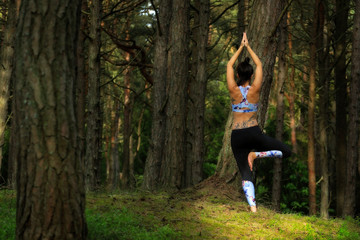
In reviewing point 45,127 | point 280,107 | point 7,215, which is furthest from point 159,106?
point 45,127

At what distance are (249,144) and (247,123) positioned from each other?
0.33 m

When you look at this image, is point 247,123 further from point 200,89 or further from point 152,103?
point 152,103

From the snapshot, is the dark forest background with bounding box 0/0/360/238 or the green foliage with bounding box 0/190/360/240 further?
the green foliage with bounding box 0/190/360/240

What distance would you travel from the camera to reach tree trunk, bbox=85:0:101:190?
9078 mm

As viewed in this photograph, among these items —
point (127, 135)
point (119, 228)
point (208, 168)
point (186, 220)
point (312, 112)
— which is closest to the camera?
Result: point (119, 228)

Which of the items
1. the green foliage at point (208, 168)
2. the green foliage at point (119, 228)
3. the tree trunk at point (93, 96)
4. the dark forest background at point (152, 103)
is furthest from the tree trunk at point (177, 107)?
the green foliage at point (208, 168)

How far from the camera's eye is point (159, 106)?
11656 millimetres

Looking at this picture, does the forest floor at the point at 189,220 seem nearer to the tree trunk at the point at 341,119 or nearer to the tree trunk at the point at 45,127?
the tree trunk at the point at 45,127

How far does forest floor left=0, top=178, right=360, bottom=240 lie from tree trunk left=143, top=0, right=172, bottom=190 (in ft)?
12.8

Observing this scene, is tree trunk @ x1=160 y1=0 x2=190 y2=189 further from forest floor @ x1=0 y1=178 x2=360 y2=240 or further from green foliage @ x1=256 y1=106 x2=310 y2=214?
green foliage @ x1=256 y1=106 x2=310 y2=214

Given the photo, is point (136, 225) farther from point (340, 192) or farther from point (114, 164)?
point (114, 164)

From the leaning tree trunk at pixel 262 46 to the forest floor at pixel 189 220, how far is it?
449 mm

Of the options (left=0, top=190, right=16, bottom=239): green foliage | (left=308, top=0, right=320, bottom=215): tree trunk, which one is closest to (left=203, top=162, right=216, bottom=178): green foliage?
(left=308, top=0, right=320, bottom=215): tree trunk

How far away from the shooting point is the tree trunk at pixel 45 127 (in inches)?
144
